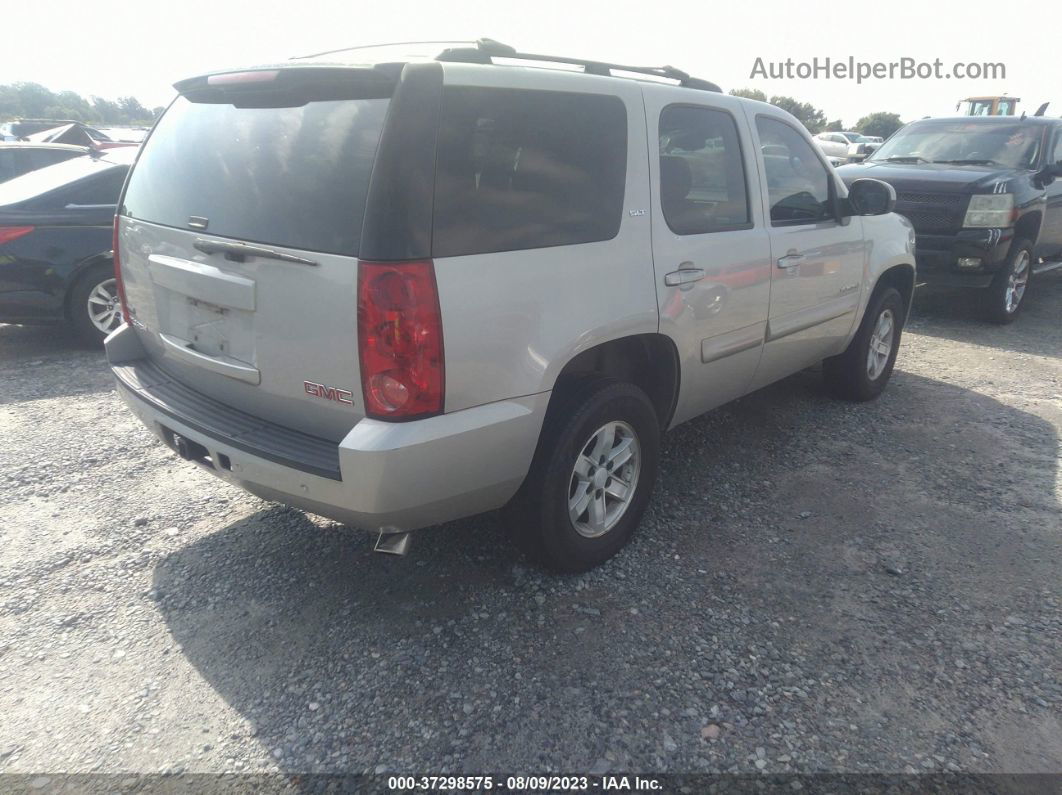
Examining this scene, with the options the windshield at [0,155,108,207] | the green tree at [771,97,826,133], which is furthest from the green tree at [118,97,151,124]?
the windshield at [0,155,108,207]

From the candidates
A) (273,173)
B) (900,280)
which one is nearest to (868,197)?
(900,280)

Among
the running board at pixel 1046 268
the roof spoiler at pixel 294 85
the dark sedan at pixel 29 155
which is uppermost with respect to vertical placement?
the roof spoiler at pixel 294 85

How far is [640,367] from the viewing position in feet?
11.3

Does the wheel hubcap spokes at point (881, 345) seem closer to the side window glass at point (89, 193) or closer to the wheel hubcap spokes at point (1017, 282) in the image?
the wheel hubcap spokes at point (1017, 282)

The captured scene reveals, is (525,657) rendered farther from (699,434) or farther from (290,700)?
(699,434)

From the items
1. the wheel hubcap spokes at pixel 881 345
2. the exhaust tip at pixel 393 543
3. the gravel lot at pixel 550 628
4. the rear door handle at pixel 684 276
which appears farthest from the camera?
the wheel hubcap spokes at pixel 881 345

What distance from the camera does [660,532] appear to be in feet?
11.8

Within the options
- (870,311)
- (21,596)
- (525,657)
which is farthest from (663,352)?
(21,596)

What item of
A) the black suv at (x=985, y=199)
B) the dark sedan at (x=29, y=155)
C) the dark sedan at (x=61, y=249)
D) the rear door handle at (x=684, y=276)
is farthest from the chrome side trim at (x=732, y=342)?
the dark sedan at (x=29, y=155)

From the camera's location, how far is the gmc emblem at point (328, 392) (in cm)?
243

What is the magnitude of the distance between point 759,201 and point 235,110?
244cm

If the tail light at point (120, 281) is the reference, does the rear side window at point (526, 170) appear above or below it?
above

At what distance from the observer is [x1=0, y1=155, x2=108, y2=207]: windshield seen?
596 centimetres

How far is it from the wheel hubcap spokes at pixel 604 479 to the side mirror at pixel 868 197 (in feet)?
7.12
